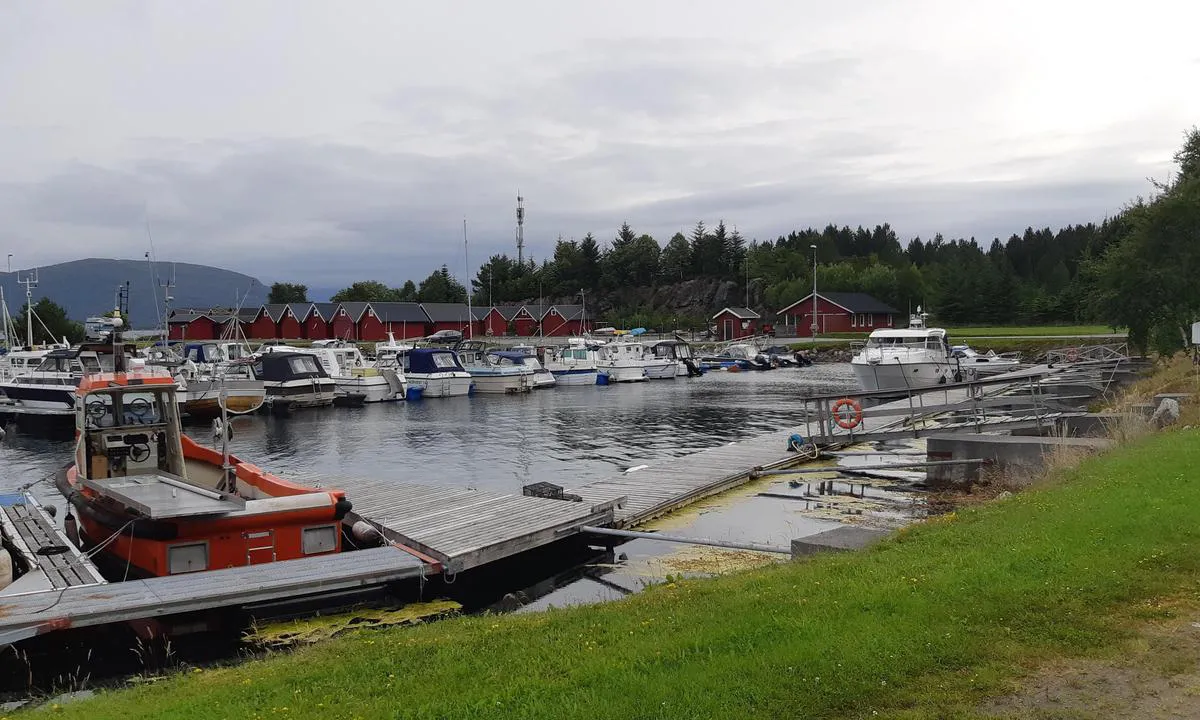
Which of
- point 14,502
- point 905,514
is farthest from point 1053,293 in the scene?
point 14,502

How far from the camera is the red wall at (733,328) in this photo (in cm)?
10888

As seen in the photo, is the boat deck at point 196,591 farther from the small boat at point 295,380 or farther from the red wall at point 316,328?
the red wall at point 316,328

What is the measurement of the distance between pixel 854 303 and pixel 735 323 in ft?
46.0

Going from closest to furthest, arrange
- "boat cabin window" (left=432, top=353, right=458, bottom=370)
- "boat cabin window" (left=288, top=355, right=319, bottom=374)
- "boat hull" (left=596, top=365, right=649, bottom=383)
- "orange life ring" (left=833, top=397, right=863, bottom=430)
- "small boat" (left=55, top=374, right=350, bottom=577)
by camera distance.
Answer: "small boat" (left=55, top=374, right=350, bottom=577)
"orange life ring" (left=833, top=397, right=863, bottom=430)
"boat cabin window" (left=288, top=355, right=319, bottom=374)
"boat cabin window" (left=432, top=353, right=458, bottom=370)
"boat hull" (left=596, top=365, right=649, bottom=383)

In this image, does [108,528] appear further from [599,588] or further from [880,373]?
[880,373]

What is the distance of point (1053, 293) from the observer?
113562 mm

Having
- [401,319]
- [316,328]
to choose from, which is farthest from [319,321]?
[401,319]

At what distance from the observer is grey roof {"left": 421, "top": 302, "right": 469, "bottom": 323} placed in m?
111

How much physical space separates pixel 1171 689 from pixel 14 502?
751 inches

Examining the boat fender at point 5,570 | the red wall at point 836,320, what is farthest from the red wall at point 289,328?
the boat fender at point 5,570

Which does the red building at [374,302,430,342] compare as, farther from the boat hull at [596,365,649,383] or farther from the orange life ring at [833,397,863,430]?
the orange life ring at [833,397,863,430]

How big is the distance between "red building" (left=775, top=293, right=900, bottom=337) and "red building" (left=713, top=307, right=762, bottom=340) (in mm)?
3376

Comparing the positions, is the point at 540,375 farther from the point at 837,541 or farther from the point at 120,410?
the point at 837,541

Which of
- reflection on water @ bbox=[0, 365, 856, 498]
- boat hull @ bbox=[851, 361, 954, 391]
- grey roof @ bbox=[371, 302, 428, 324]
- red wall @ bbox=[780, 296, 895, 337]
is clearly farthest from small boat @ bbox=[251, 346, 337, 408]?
red wall @ bbox=[780, 296, 895, 337]
